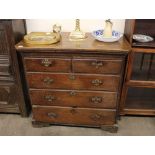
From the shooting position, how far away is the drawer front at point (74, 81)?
4.80 feet

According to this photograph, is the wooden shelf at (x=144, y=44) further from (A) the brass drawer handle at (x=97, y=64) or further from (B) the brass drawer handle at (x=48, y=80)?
(B) the brass drawer handle at (x=48, y=80)

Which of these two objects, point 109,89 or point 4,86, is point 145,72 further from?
point 4,86

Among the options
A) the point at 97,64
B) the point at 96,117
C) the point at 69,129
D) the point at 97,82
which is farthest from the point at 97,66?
the point at 69,129

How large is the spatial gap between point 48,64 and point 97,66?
399 mm

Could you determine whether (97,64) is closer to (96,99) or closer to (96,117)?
(96,99)

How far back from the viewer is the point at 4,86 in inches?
69.6

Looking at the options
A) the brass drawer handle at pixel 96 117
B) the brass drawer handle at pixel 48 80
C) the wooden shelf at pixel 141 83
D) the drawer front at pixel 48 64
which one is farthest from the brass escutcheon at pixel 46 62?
the wooden shelf at pixel 141 83

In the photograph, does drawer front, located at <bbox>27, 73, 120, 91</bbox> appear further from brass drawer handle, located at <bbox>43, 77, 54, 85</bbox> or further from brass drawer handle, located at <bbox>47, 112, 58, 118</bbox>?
brass drawer handle, located at <bbox>47, 112, 58, 118</bbox>

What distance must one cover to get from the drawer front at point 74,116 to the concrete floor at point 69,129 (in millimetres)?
87

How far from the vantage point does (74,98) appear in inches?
62.6

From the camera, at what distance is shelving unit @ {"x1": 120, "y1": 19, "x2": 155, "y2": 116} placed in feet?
4.98

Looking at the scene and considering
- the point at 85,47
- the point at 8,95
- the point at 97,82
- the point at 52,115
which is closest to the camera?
the point at 85,47
